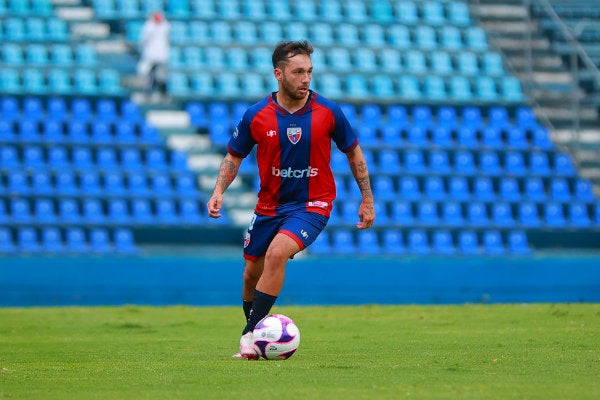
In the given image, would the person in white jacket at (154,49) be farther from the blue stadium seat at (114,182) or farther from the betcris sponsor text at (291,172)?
the betcris sponsor text at (291,172)

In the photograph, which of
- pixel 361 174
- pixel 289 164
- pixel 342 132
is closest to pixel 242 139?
pixel 289 164

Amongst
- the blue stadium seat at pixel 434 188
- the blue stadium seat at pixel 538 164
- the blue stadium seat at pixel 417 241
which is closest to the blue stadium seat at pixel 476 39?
the blue stadium seat at pixel 538 164

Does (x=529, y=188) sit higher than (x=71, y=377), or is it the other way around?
(x=71, y=377)

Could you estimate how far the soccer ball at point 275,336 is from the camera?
26.6ft

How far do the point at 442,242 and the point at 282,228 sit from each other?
1251 cm

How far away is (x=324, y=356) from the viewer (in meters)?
8.50

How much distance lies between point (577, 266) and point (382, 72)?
6309mm

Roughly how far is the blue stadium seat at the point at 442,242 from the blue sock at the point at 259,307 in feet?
40.2

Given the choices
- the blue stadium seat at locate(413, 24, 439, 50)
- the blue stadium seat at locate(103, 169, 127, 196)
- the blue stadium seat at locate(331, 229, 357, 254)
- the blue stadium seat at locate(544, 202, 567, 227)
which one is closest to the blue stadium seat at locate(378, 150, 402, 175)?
the blue stadium seat at locate(331, 229, 357, 254)

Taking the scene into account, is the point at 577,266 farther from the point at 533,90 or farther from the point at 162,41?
the point at 162,41

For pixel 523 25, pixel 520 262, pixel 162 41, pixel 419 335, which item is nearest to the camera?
pixel 419 335

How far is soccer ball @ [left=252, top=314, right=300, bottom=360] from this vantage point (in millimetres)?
8094

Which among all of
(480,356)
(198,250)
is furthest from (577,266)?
(480,356)

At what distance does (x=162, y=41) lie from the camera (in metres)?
21.1
